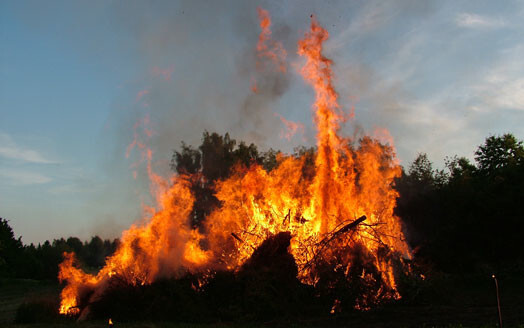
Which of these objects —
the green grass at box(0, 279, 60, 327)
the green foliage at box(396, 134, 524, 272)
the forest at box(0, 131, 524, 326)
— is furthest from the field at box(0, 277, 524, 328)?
the green grass at box(0, 279, 60, 327)

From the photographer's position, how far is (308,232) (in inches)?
660

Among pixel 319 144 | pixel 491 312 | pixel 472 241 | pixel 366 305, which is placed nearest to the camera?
pixel 491 312

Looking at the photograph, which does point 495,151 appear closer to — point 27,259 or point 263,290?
point 263,290

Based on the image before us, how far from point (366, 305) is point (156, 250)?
8.65m

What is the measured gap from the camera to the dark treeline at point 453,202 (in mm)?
25625

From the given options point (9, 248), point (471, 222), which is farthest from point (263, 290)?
point (9, 248)

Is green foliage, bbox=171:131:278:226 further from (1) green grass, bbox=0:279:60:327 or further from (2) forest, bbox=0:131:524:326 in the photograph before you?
(1) green grass, bbox=0:279:60:327

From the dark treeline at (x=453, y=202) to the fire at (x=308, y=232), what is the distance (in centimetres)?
202

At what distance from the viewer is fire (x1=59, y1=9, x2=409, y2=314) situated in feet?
49.8

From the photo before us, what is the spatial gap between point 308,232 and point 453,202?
17.4 metres

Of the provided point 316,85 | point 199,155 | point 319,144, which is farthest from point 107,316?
point 199,155

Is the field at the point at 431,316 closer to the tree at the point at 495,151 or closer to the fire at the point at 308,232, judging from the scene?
the fire at the point at 308,232

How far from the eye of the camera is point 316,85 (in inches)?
715

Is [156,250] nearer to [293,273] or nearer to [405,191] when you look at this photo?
[293,273]
